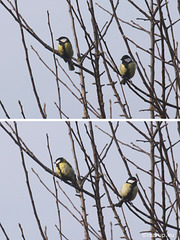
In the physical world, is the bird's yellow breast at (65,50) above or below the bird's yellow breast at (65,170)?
above

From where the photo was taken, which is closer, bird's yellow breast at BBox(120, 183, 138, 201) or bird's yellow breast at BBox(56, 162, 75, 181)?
→ bird's yellow breast at BBox(120, 183, 138, 201)

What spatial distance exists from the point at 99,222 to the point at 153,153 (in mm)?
650

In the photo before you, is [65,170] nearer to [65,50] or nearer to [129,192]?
[129,192]

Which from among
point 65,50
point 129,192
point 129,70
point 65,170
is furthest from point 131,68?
point 129,192

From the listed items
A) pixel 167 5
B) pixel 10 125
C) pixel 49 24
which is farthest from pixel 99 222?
pixel 167 5

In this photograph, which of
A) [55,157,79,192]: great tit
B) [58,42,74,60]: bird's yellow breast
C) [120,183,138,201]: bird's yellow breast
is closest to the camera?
[120,183,138,201]: bird's yellow breast

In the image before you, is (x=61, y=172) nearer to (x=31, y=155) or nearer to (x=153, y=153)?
(x=153, y=153)

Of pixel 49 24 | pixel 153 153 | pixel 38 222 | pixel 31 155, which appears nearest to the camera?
pixel 38 222

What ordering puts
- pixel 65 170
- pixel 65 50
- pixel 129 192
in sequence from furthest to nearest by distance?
pixel 65 50 → pixel 65 170 → pixel 129 192

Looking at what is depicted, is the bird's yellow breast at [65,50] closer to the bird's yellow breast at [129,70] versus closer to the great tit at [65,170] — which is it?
the bird's yellow breast at [129,70]

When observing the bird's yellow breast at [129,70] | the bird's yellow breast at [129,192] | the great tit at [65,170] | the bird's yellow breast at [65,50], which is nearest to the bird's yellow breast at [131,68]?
the bird's yellow breast at [129,70]

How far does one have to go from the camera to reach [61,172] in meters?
2.53

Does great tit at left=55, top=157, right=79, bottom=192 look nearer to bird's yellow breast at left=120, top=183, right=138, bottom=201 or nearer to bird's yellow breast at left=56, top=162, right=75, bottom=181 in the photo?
bird's yellow breast at left=56, top=162, right=75, bottom=181

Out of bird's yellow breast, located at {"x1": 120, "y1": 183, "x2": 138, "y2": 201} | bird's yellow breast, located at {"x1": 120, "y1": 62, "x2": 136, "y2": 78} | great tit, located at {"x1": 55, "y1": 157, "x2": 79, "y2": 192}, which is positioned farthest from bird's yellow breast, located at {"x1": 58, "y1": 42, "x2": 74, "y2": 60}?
bird's yellow breast, located at {"x1": 120, "y1": 183, "x2": 138, "y2": 201}
